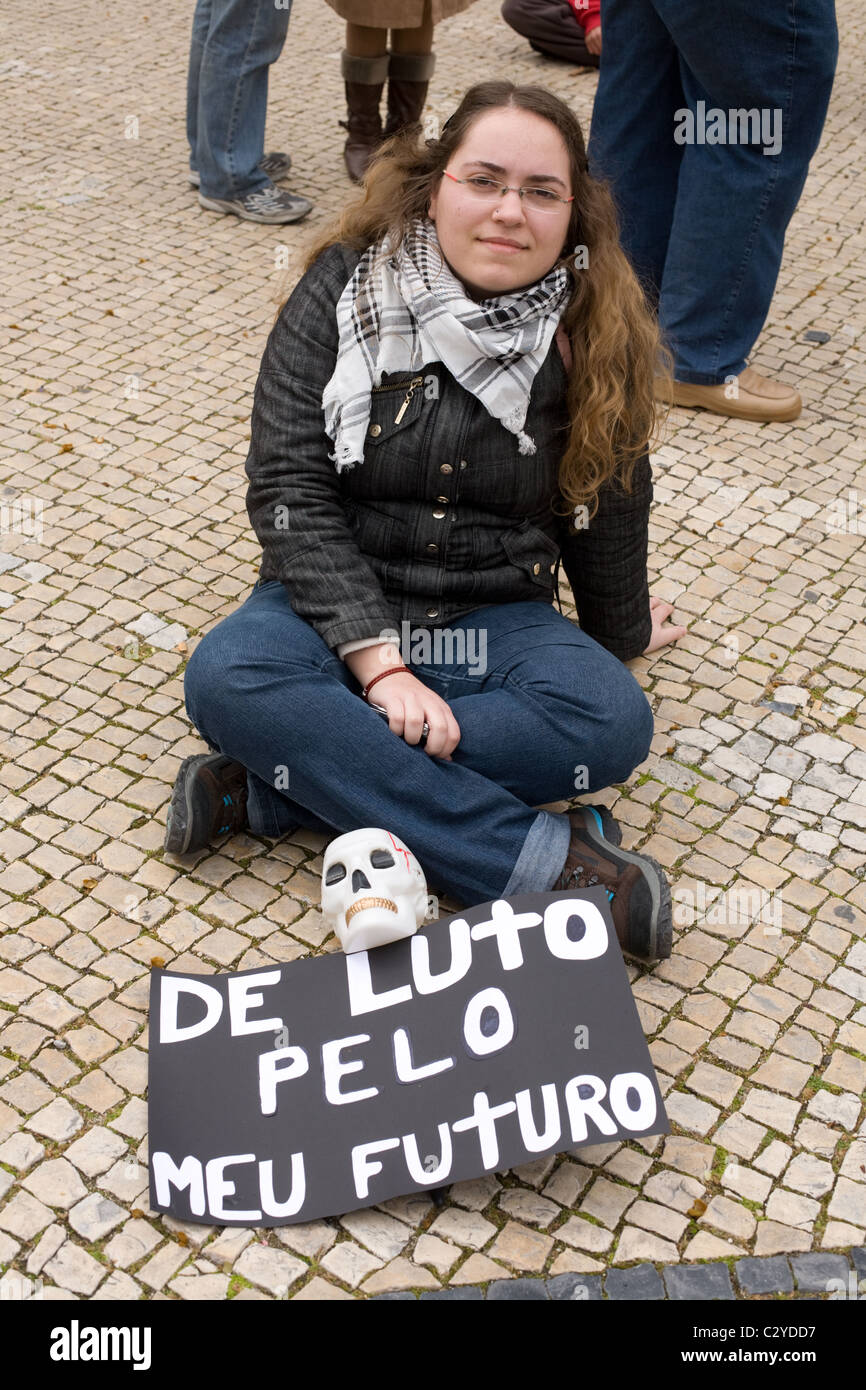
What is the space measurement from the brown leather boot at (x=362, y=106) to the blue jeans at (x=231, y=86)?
42cm

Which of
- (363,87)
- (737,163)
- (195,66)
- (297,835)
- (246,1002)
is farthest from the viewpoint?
(363,87)

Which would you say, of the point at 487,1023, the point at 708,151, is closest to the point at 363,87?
the point at 708,151

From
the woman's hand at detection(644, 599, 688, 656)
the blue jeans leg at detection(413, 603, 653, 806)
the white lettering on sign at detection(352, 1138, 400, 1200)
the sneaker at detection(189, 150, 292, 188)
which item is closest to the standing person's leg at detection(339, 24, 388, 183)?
the sneaker at detection(189, 150, 292, 188)

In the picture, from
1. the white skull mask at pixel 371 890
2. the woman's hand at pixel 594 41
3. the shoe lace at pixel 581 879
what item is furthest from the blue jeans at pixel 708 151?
the white skull mask at pixel 371 890

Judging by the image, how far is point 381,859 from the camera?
2.79 metres

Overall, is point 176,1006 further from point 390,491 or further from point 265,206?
point 265,206

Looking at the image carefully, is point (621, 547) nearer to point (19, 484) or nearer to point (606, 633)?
point (606, 633)

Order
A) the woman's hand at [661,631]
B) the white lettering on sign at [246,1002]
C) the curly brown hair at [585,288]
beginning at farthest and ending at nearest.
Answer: the woman's hand at [661,631], the curly brown hair at [585,288], the white lettering on sign at [246,1002]

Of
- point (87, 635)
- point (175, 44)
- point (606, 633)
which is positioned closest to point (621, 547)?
point (606, 633)

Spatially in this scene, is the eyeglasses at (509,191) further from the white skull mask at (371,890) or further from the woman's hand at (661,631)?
the white skull mask at (371,890)

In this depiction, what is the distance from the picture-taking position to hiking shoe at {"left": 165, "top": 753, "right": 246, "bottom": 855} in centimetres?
309

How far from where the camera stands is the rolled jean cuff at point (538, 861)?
2.92 metres

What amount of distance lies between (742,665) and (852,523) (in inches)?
35.7

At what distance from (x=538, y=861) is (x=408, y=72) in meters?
4.61
